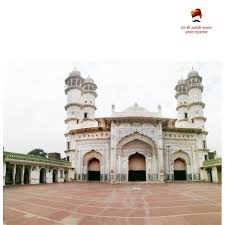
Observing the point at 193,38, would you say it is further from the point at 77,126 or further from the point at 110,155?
the point at 77,126

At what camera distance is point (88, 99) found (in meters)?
26.0

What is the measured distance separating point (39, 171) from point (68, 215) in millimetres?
13132

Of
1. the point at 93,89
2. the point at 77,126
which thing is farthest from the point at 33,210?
the point at 93,89

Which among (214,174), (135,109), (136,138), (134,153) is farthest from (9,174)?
(214,174)

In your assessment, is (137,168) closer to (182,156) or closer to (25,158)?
(182,156)

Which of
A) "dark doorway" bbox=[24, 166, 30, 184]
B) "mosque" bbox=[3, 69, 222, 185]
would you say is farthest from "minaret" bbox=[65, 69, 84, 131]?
"dark doorway" bbox=[24, 166, 30, 184]

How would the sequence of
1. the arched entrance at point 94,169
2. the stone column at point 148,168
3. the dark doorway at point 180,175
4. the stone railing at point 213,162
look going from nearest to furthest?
the stone railing at point 213,162 → the stone column at point 148,168 → the dark doorway at point 180,175 → the arched entrance at point 94,169

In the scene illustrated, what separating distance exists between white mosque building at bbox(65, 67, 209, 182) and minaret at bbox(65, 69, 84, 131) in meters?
0.12

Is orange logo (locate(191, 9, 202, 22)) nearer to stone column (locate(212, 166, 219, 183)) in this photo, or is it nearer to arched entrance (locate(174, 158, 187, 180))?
stone column (locate(212, 166, 219, 183))

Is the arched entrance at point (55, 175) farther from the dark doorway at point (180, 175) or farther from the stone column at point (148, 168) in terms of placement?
the dark doorway at point (180, 175)

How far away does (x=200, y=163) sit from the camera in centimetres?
2031

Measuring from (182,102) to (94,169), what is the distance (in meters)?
12.6

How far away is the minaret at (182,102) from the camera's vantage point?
2542 centimetres

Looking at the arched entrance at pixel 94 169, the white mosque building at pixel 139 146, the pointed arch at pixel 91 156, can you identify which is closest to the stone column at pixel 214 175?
the white mosque building at pixel 139 146
